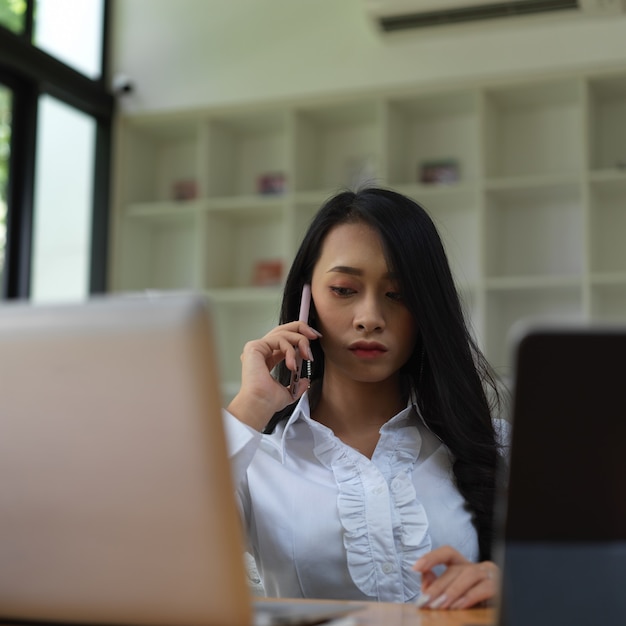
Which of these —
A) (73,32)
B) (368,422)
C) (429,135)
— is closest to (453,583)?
(368,422)

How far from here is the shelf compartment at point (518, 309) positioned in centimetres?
416

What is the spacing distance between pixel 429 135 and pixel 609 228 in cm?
91

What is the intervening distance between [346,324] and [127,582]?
904 mm

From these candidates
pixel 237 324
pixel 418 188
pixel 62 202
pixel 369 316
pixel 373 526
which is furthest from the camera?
pixel 237 324

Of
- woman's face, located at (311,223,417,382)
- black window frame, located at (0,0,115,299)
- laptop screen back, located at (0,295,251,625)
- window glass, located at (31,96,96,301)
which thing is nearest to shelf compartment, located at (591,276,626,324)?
window glass, located at (31,96,96,301)

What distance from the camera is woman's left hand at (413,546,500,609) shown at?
1.19 m

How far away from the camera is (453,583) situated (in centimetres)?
120

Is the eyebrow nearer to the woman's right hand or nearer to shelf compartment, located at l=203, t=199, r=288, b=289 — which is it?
the woman's right hand

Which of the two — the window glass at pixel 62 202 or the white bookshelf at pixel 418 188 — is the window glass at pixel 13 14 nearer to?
the window glass at pixel 62 202

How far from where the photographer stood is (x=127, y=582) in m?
0.89

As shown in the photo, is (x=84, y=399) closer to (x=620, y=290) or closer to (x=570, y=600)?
(x=570, y=600)

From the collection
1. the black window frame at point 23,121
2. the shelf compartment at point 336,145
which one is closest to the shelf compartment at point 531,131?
the shelf compartment at point 336,145

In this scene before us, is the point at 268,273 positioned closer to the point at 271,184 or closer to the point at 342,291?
the point at 271,184

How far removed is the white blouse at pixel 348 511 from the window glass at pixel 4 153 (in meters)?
2.95
